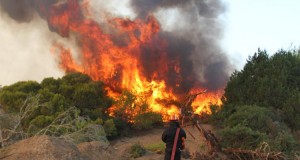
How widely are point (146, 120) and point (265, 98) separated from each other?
24.6ft

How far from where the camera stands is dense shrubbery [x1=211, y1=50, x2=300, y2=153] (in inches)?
777

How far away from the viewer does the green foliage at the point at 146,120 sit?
26922mm

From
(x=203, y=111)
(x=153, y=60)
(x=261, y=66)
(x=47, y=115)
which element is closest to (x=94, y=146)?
(x=47, y=115)

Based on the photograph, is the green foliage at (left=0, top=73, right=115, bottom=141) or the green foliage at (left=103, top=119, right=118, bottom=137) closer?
the green foliage at (left=0, top=73, right=115, bottom=141)

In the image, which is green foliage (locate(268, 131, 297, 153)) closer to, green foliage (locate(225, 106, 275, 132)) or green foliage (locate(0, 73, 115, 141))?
green foliage (locate(225, 106, 275, 132))

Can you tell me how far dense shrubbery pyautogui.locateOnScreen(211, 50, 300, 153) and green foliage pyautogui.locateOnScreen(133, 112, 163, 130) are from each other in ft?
13.8

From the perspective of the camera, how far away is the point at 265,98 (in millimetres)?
23656

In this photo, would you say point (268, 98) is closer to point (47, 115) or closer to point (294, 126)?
point (294, 126)

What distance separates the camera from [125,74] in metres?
31.1

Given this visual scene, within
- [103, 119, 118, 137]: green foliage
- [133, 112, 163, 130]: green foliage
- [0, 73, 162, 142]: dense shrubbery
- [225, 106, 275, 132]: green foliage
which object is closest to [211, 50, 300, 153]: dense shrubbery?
[225, 106, 275, 132]: green foliage

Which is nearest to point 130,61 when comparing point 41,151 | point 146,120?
point 146,120

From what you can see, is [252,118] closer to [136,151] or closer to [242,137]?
[242,137]

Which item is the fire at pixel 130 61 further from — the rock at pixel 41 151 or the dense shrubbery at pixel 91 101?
the rock at pixel 41 151

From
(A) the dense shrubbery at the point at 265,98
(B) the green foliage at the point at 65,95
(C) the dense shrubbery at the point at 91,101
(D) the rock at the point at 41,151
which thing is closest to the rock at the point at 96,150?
(D) the rock at the point at 41,151
